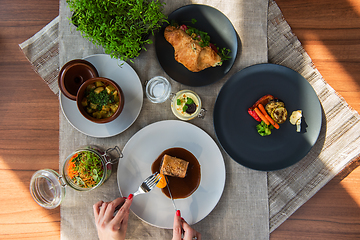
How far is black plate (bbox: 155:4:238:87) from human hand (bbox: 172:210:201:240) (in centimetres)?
120

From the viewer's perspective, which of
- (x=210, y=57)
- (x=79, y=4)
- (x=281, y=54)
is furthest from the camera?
(x=281, y=54)

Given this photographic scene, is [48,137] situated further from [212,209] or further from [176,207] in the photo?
[212,209]

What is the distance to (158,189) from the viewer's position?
2012mm

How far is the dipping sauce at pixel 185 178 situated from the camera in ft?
6.69

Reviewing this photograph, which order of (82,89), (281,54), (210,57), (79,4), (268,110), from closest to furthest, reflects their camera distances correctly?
(79,4) < (82,89) < (210,57) < (268,110) < (281,54)

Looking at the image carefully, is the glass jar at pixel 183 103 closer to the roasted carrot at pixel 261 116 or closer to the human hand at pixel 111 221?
the roasted carrot at pixel 261 116

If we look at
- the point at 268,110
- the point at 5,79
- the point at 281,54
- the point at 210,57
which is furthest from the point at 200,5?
the point at 5,79

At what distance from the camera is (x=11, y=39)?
2.23 metres

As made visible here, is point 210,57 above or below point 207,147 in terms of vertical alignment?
above

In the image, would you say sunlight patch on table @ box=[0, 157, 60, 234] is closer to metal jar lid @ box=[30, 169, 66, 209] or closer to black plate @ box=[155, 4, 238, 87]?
metal jar lid @ box=[30, 169, 66, 209]

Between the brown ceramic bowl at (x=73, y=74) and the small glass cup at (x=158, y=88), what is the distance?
1.55 ft

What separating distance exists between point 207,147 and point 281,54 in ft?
3.93

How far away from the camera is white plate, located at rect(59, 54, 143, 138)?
6.40 ft

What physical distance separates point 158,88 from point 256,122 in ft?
3.25
